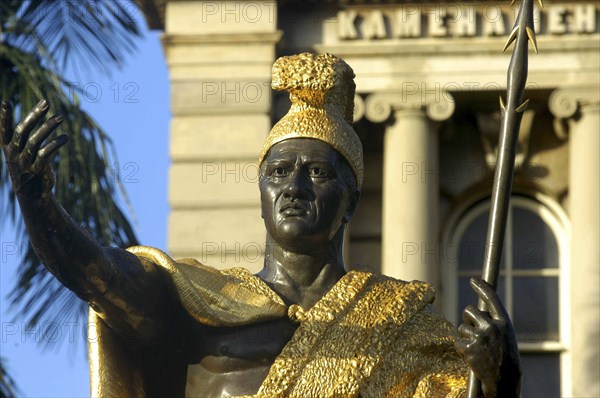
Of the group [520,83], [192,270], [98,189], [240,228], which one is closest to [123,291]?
[192,270]

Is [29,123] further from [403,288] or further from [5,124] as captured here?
[403,288]

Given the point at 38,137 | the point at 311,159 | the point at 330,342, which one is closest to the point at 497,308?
the point at 330,342

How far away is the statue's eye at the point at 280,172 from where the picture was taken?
1152cm

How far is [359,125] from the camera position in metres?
31.5

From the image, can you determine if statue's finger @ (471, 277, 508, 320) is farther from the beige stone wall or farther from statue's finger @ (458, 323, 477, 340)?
the beige stone wall

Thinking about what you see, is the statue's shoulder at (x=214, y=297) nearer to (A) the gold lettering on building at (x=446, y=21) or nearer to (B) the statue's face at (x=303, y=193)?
(B) the statue's face at (x=303, y=193)

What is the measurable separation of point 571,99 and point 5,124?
20530 millimetres

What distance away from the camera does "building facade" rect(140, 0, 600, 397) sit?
30.0 metres

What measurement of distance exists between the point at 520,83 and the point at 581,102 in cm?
2027

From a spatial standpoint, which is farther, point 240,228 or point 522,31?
point 240,228

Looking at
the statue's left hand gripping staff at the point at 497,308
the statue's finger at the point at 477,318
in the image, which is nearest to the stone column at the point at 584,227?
the statue's left hand gripping staff at the point at 497,308

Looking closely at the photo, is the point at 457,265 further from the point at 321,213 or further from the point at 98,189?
the point at 321,213

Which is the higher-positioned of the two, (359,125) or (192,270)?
(359,125)

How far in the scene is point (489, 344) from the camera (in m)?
10.4
